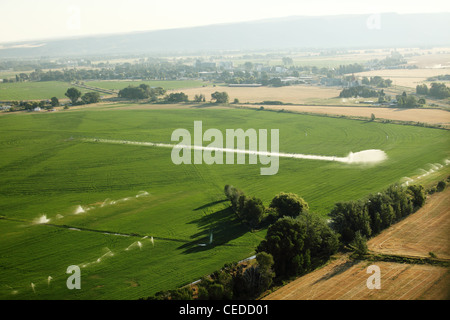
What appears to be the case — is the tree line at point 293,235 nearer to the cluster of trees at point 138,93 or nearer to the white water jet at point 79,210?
the white water jet at point 79,210

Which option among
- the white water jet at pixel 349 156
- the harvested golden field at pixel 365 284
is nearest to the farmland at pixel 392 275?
the harvested golden field at pixel 365 284

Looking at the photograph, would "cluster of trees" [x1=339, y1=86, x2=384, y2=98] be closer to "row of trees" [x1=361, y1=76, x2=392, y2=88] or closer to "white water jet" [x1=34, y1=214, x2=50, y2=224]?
"row of trees" [x1=361, y1=76, x2=392, y2=88]

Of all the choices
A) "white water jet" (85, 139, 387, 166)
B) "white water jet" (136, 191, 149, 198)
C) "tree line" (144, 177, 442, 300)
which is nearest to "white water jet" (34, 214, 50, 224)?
"white water jet" (136, 191, 149, 198)
